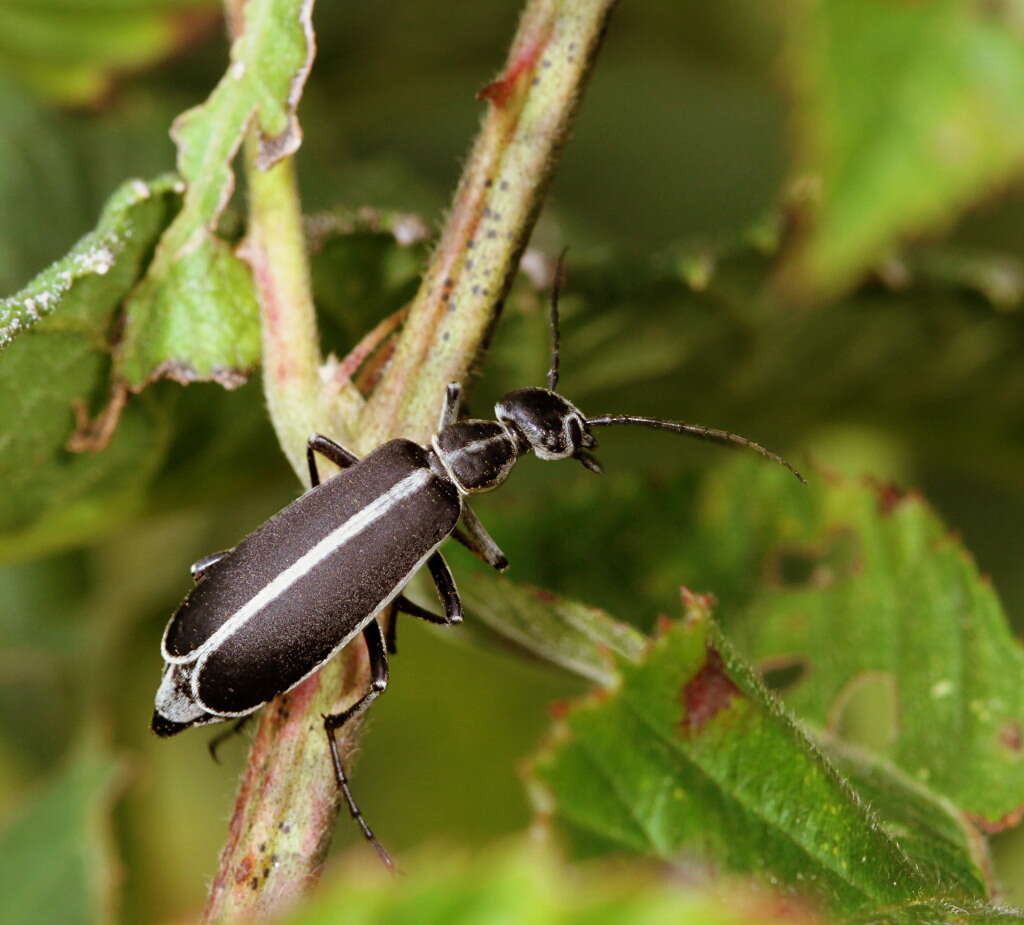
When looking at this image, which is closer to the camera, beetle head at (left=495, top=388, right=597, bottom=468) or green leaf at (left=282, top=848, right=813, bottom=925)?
green leaf at (left=282, top=848, right=813, bottom=925)

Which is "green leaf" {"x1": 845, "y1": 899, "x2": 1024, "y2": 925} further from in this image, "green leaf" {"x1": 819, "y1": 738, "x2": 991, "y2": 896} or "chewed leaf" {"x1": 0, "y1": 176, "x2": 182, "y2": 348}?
"chewed leaf" {"x1": 0, "y1": 176, "x2": 182, "y2": 348}

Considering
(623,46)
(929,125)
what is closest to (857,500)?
(929,125)

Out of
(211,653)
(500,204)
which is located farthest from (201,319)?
(211,653)

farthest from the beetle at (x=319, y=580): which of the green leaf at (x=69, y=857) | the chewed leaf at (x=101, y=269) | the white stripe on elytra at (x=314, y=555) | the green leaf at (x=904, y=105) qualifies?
the green leaf at (x=904, y=105)

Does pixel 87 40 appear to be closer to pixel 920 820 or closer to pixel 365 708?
pixel 365 708

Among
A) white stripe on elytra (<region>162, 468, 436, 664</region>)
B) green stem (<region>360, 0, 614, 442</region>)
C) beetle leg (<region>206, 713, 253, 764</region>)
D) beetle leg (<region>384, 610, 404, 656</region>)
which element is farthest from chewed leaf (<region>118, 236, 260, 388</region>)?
beetle leg (<region>206, 713, 253, 764</region>)

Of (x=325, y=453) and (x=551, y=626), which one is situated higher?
(x=325, y=453)
